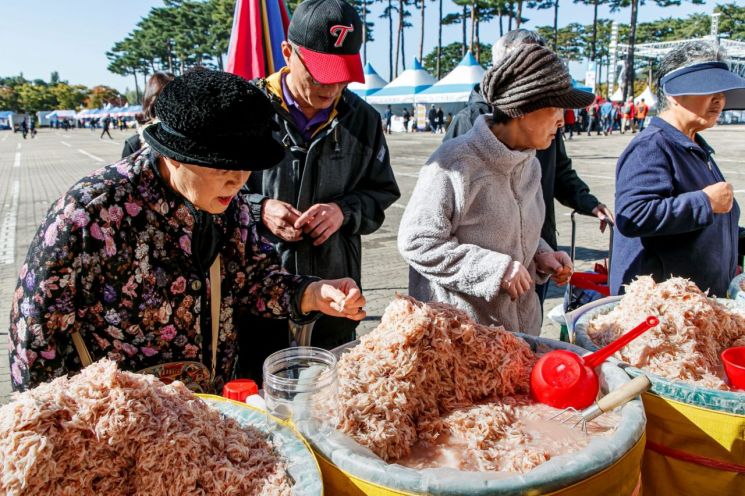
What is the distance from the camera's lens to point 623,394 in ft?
4.65

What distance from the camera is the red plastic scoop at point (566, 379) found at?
5.17 ft

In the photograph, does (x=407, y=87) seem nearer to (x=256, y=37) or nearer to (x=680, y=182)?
(x=256, y=37)

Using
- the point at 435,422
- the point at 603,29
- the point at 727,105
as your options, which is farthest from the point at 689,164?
the point at 603,29

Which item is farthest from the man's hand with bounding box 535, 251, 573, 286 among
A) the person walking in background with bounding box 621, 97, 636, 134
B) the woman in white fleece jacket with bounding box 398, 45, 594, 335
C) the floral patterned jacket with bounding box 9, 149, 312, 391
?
the person walking in background with bounding box 621, 97, 636, 134

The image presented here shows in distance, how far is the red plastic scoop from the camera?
1577 millimetres

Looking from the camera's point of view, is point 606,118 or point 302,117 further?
point 606,118

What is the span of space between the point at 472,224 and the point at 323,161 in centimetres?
78

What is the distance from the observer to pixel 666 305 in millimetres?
1962

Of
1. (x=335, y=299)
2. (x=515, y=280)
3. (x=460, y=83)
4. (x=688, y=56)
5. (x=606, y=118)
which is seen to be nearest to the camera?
(x=335, y=299)

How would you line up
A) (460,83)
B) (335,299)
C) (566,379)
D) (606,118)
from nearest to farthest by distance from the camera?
1. (566,379)
2. (335,299)
3. (460,83)
4. (606,118)

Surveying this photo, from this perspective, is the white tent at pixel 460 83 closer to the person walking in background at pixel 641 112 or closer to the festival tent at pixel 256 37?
the person walking in background at pixel 641 112

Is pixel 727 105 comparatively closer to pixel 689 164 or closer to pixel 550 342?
pixel 689 164

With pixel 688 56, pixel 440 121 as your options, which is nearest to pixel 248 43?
pixel 688 56

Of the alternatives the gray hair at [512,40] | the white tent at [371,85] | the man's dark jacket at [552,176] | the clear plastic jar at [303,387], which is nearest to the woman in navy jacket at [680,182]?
the man's dark jacket at [552,176]
